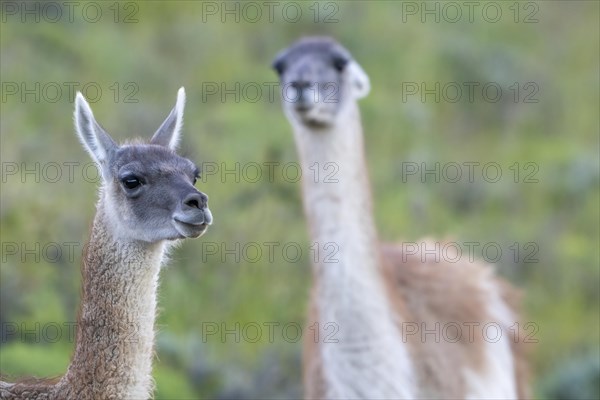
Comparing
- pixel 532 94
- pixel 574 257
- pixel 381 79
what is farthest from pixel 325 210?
pixel 532 94

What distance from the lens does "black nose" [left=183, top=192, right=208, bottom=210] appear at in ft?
16.2

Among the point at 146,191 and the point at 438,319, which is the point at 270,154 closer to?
the point at 438,319

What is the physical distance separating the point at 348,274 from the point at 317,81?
1149mm

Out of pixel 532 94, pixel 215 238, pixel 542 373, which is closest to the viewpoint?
pixel 215 238

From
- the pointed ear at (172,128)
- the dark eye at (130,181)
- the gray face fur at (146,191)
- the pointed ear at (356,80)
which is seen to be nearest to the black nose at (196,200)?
the gray face fur at (146,191)

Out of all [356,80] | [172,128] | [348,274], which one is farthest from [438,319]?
[172,128]

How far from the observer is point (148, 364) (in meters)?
4.96

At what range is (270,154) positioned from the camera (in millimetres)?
11211

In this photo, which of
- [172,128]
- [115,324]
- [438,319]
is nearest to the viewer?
[115,324]

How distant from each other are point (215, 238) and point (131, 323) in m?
5.52

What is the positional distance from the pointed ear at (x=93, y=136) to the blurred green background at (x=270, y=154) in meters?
2.16

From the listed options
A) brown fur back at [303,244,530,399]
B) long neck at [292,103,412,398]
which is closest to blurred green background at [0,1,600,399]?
long neck at [292,103,412,398]

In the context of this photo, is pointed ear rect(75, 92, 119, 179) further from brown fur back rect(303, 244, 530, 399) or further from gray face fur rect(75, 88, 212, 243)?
brown fur back rect(303, 244, 530, 399)

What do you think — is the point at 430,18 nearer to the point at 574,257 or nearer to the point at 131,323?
the point at 574,257
